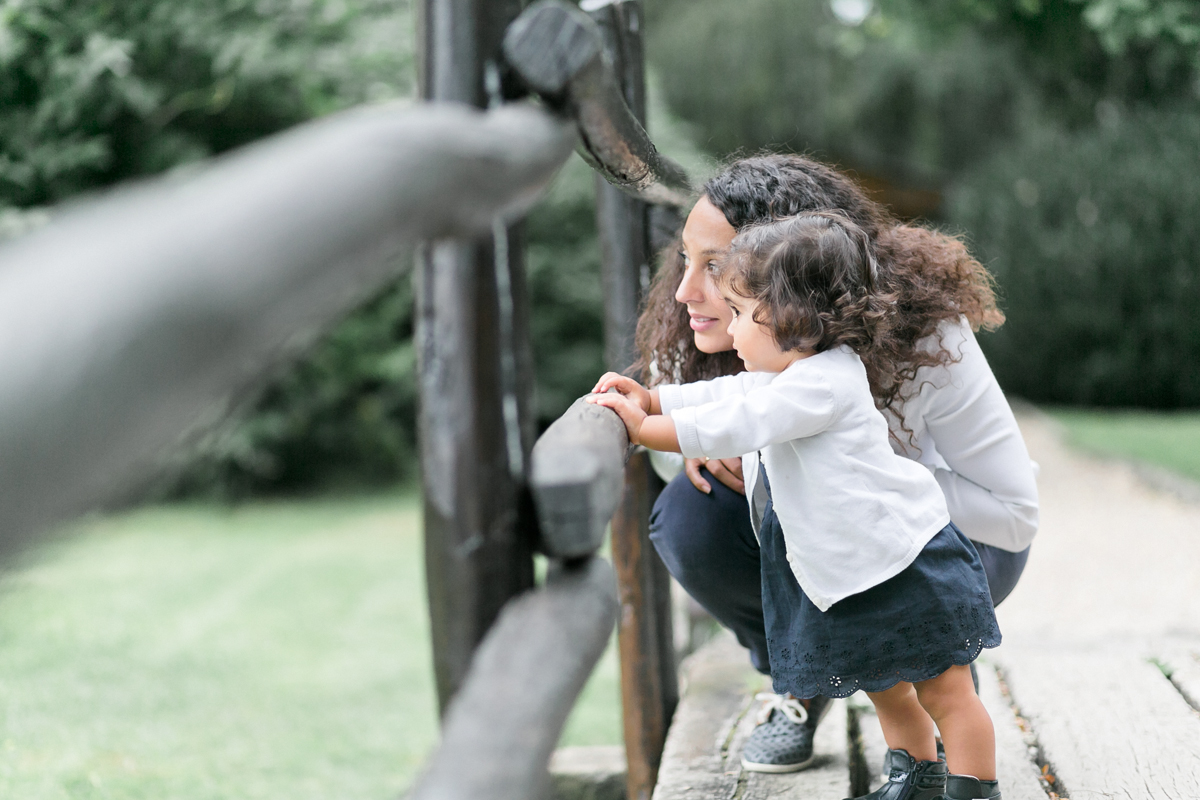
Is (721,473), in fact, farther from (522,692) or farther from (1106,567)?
(1106,567)

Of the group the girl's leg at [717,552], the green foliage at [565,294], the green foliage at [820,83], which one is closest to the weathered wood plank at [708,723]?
the girl's leg at [717,552]

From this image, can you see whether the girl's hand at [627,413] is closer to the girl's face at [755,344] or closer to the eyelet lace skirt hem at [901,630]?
the girl's face at [755,344]

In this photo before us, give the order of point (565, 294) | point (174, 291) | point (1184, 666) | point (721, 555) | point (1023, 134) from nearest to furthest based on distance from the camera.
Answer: point (174, 291)
point (721, 555)
point (1184, 666)
point (565, 294)
point (1023, 134)

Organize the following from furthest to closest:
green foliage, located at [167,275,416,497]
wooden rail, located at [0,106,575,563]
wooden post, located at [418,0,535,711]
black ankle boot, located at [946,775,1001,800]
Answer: green foliage, located at [167,275,416,497], black ankle boot, located at [946,775,1001,800], wooden post, located at [418,0,535,711], wooden rail, located at [0,106,575,563]

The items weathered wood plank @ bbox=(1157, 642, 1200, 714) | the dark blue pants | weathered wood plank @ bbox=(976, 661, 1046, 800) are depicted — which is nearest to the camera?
weathered wood plank @ bbox=(976, 661, 1046, 800)

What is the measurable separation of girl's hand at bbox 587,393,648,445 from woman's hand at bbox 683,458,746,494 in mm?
460

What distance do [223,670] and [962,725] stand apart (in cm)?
306

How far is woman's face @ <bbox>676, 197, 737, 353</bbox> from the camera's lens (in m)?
1.67

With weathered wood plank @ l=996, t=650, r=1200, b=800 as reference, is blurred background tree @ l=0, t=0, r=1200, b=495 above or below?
above

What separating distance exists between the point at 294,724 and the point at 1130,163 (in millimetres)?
7709

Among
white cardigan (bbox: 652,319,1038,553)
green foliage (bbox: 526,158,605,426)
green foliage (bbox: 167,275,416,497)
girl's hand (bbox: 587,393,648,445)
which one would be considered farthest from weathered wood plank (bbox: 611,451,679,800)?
green foliage (bbox: 526,158,605,426)

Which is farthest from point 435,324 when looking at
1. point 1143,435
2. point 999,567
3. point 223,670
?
point 1143,435

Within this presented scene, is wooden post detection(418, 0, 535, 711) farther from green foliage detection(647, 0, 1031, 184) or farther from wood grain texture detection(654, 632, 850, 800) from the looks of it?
green foliage detection(647, 0, 1031, 184)

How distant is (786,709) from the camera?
1.96m
